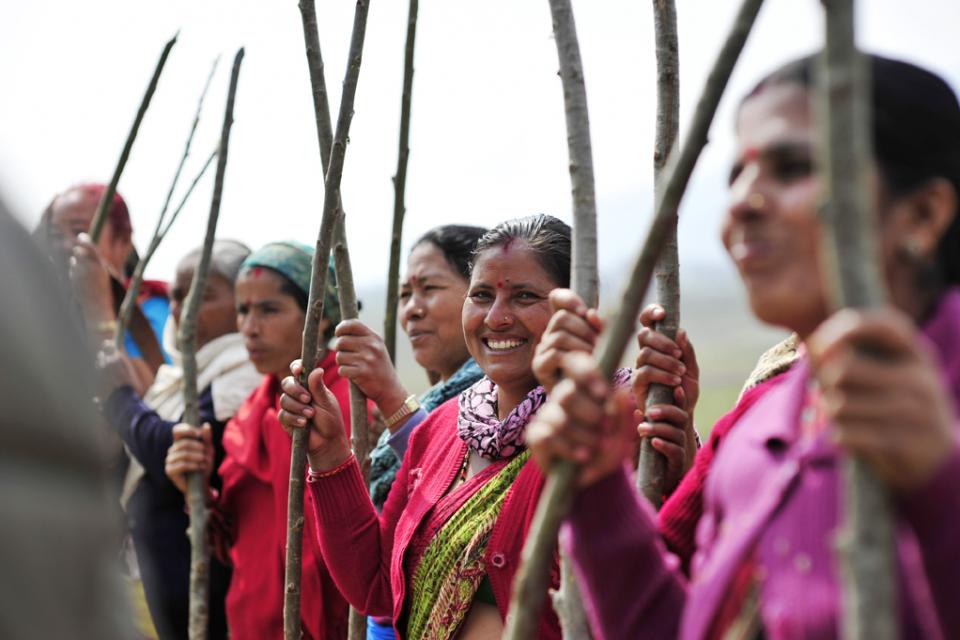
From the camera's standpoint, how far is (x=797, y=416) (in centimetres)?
143

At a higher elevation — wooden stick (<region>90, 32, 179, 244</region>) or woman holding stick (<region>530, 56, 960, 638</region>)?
wooden stick (<region>90, 32, 179, 244</region>)

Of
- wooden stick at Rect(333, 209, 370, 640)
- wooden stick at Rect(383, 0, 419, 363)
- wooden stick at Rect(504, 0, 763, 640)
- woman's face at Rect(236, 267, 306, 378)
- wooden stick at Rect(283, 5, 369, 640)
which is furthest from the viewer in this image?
woman's face at Rect(236, 267, 306, 378)

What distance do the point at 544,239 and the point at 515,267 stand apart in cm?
11

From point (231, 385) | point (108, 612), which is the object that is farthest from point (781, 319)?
point (231, 385)

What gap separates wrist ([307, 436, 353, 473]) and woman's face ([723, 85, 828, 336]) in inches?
63.3

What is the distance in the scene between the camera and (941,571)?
1.20 m

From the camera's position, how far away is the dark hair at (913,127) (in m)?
1.33

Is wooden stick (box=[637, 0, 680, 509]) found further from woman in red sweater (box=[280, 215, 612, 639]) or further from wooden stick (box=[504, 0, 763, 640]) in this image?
wooden stick (box=[504, 0, 763, 640])

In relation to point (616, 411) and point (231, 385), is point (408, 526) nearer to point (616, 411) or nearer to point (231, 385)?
point (616, 411)

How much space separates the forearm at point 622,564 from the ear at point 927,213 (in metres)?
0.51

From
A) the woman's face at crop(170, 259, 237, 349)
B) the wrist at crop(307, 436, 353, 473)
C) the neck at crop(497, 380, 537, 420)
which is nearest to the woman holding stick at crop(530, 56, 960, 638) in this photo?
the neck at crop(497, 380, 537, 420)

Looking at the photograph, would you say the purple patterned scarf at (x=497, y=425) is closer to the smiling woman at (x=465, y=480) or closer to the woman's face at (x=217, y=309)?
the smiling woman at (x=465, y=480)

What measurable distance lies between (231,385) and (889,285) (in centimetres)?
391

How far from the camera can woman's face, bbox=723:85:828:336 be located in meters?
1.33
